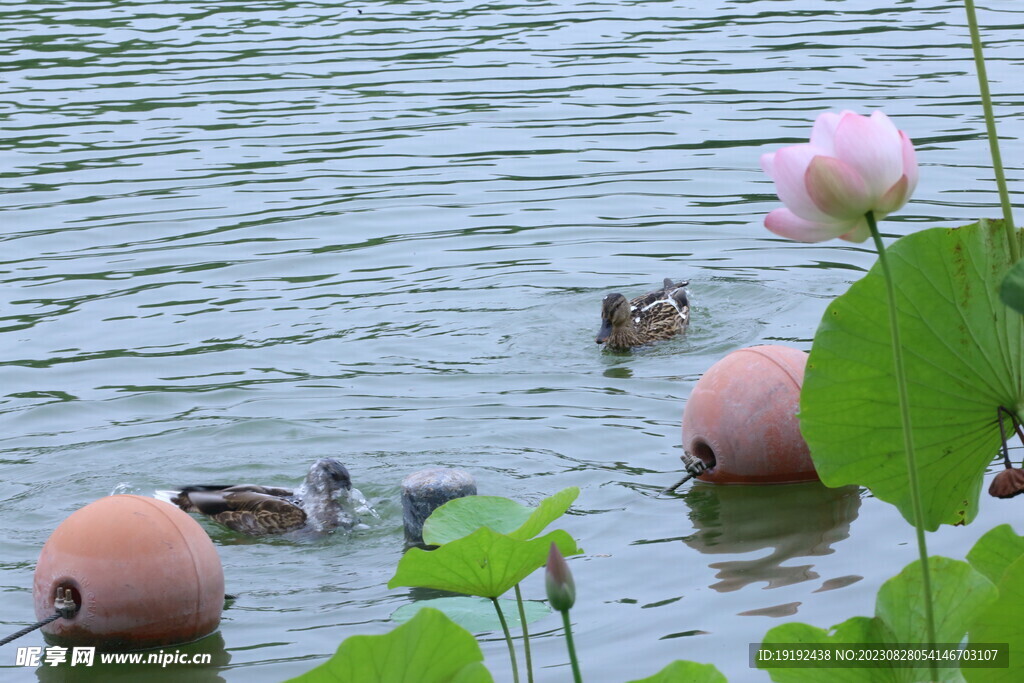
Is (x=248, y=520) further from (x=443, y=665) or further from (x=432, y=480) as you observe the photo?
(x=443, y=665)

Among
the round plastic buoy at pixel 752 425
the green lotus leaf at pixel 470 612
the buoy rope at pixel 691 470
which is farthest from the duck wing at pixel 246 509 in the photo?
the green lotus leaf at pixel 470 612

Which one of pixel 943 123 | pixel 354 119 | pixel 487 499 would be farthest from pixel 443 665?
pixel 354 119

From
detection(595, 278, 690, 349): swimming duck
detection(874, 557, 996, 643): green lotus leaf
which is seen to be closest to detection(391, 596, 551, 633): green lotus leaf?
detection(874, 557, 996, 643): green lotus leaf

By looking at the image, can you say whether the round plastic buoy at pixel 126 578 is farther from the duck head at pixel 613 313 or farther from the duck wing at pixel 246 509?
the duck head at pixel 613 313

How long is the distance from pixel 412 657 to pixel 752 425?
5819mm

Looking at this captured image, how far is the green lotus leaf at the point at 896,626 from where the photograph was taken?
3.09 meters

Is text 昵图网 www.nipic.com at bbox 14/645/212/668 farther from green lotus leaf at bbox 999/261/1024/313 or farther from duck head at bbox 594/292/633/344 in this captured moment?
duck head at bbox 594/292/633/344

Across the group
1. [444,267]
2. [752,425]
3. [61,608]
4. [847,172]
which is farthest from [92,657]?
[444,267]

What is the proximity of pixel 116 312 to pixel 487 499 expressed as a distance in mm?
9067

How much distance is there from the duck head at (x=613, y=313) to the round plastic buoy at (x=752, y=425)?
313 cm

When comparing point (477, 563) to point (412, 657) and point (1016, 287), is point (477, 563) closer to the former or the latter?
point (412, 657)

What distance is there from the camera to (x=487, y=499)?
13.4ft

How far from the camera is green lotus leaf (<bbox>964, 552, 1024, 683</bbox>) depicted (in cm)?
295

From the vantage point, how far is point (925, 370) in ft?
11.9
